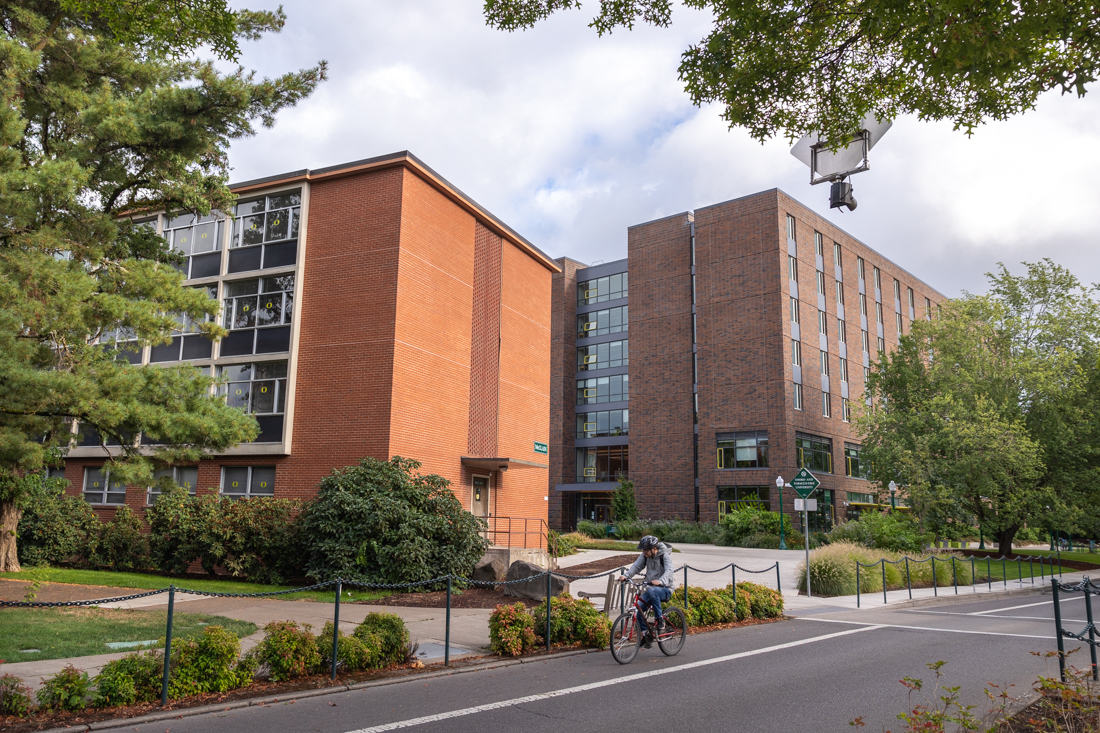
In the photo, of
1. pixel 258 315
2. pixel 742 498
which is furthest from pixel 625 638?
pixel 742 498

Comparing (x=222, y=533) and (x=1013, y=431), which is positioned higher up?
(x=1013, y=431)

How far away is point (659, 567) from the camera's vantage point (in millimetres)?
9992

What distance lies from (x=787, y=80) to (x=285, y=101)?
10.9 metres

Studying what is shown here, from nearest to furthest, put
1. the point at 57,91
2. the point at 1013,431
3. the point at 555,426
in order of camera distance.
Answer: the point at 57,91
the point at 1013,431
the point at 555,426

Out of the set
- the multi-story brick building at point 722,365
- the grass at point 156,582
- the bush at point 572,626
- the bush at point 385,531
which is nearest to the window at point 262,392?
the bush at point 385,531

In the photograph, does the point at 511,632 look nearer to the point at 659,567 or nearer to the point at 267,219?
the point at 659,567

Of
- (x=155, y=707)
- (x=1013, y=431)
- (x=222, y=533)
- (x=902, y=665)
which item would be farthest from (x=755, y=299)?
(x=155, y=707)

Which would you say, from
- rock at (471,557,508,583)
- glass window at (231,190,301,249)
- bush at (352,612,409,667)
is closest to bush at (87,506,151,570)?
glass window at (231,190,301,249)

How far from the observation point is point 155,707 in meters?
7.03

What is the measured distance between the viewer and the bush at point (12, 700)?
21.1 ft

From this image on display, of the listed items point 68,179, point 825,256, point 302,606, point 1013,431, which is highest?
point 825,256

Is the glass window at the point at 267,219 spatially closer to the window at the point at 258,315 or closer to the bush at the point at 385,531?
the window at the point at 258,315

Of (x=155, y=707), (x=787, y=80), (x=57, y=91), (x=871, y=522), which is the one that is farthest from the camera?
(x=871, y=522)

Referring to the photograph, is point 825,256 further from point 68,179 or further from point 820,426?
point 68,179
